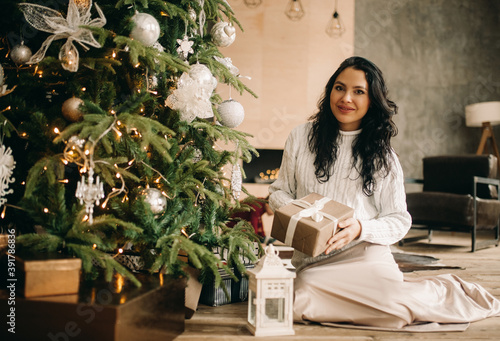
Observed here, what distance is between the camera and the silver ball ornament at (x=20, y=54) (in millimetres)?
1488

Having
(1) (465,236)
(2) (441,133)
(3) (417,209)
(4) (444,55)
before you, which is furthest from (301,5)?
(1) (465,236)

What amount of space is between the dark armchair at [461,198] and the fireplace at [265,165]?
1757mm

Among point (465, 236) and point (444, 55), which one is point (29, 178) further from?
point (444, 55)

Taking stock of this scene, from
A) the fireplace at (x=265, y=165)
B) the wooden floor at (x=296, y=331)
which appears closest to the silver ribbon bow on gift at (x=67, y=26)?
the wooden floor at (x=296, y=331)

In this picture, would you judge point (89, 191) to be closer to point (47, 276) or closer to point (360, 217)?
point (47, 276)

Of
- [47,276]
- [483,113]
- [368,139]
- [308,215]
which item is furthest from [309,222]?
[483,113]

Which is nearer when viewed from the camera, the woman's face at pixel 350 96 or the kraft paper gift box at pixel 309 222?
the kraft paper gift box at pixel 309 222

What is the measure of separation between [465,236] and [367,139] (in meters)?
4.00

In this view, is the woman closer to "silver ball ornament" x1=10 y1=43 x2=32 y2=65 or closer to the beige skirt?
the beige skirt

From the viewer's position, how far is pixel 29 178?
1218 millimetres

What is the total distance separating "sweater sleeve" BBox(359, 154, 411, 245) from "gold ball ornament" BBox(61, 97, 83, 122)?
1.04m

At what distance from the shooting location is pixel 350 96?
1.65 m

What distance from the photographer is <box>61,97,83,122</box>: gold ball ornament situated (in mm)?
1376

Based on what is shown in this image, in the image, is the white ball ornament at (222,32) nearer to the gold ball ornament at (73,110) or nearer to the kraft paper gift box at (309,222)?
the gold ball ornament at (73,110)
